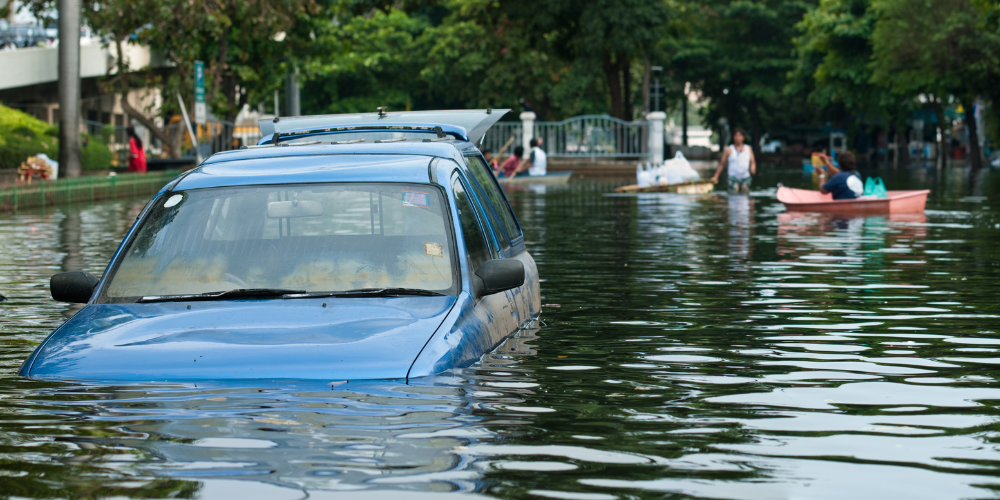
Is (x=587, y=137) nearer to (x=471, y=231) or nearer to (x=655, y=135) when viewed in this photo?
(x=655, y=135)

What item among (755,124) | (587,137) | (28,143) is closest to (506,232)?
(28,143)

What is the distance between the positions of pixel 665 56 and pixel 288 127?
47204 mm

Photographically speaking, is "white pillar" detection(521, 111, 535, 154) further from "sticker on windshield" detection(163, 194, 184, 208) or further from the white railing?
"sticker on windshield" detection(163, 194, 184, 208)

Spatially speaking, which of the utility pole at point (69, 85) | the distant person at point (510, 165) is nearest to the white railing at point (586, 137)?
the distant person at point (510, 165)

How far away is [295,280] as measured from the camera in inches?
237

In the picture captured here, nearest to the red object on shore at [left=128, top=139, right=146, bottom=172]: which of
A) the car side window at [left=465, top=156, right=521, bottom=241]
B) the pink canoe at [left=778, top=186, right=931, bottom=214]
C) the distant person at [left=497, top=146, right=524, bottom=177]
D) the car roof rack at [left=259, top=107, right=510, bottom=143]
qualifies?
the distant person at [left=497, top=146, right=524, bottom=177]

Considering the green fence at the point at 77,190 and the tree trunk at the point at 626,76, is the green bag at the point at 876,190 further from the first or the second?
the tree trunk at the point at 626,76

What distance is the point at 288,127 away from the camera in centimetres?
845

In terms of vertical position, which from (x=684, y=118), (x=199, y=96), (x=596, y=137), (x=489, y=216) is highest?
(x=684, y=118)

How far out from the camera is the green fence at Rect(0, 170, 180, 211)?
24.2 meters

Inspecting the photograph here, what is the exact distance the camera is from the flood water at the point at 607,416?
14.5ft

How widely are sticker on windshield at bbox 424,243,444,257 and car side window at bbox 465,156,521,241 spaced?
4.92 ft

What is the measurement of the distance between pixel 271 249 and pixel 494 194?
2.14m

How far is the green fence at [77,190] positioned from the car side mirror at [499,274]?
19.5 m
